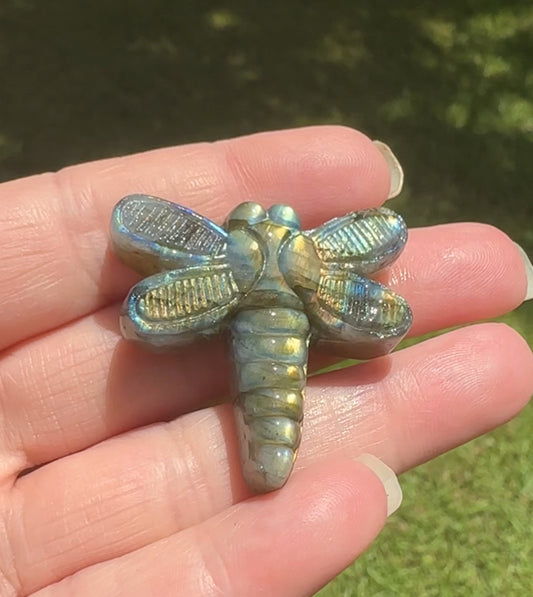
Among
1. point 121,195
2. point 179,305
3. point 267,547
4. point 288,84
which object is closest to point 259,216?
point 179,305

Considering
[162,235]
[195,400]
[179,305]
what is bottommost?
[195,400]

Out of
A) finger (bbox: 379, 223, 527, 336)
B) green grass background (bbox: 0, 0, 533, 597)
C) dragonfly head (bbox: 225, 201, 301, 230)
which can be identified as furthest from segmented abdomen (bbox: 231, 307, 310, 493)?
green grass background (bbox: 0, 0, 533, 597)

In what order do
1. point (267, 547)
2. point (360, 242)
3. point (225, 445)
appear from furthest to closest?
point (360, 242) → point (225, 445) → point (267, 547)

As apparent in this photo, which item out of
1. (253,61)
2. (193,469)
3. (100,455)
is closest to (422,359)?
(193,469)

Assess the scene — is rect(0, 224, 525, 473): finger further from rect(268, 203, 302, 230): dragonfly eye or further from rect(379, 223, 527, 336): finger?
rect(379, 223, 527, 336): finger

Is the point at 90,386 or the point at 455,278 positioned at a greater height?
the point at 455,278

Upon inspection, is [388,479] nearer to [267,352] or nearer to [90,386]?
[267,352]
